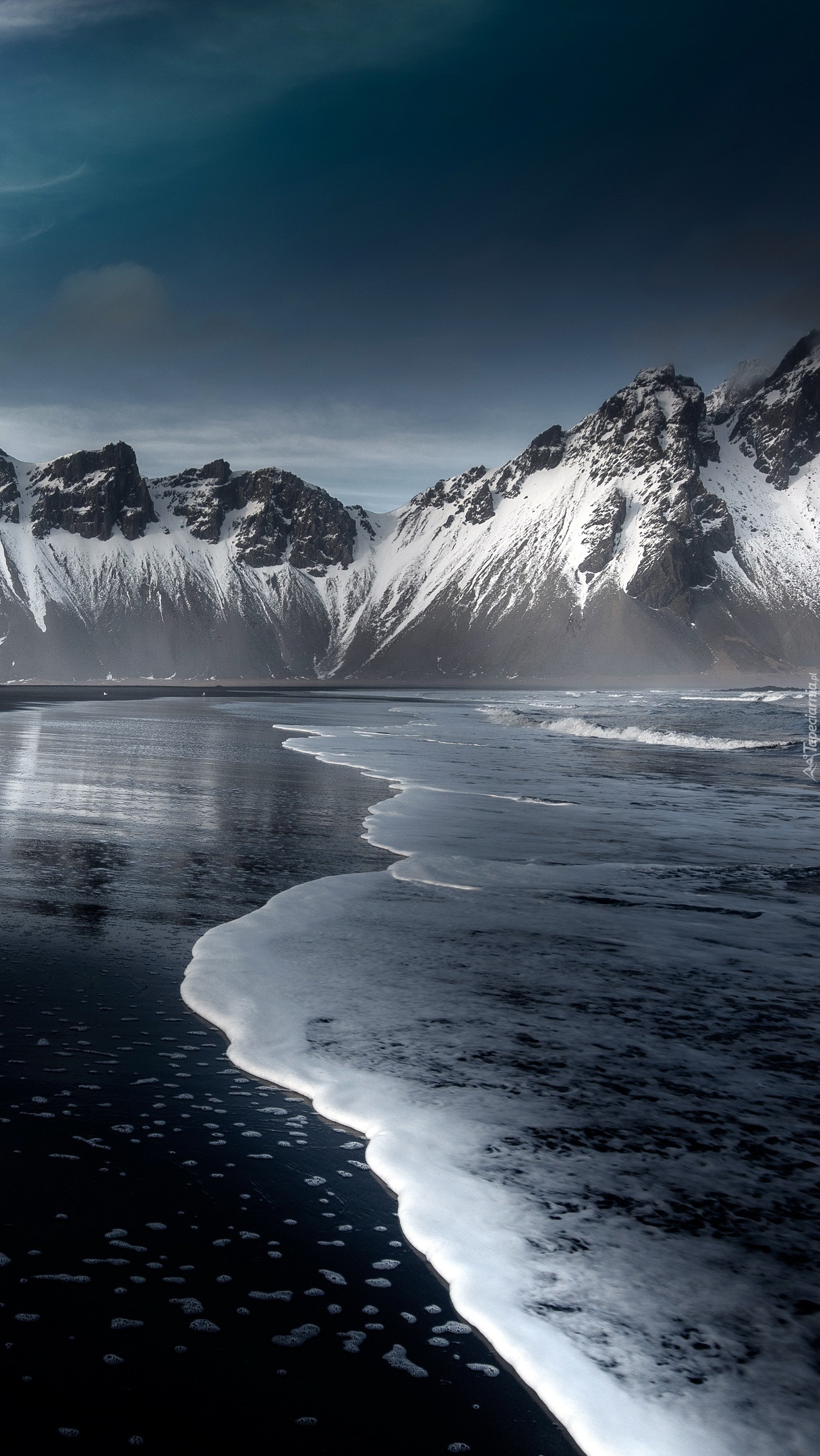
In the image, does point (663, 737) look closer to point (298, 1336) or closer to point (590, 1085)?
point (590, 1085)

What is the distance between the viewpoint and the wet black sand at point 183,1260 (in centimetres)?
282

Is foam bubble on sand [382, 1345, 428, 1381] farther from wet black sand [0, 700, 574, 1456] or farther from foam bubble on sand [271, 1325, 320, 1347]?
foam bubble on sand [271, 1325, 320, 1347]

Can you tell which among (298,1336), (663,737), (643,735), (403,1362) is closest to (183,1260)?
(298,1336)

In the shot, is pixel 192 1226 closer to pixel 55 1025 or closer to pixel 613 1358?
pixel 613 1358

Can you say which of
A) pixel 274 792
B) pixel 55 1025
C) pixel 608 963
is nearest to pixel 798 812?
pixel 274 792

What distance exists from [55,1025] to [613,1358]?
3.98 meters

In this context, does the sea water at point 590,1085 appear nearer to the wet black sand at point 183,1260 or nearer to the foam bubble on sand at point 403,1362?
the wet black sand at point 183,1260

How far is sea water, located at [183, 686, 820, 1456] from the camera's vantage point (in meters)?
3.14

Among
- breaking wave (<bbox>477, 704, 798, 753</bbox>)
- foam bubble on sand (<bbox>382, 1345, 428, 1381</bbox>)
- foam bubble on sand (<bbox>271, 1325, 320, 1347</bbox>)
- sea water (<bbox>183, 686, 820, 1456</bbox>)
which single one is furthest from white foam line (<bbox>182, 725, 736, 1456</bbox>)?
breaking wave (<bbox>477, 704, 798, 753</bbox>)

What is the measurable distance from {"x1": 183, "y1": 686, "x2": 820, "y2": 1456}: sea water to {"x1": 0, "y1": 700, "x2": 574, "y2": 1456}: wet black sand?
218 millimetres

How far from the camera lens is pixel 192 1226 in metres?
3.76

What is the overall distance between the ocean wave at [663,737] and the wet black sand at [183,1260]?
94.9 ft

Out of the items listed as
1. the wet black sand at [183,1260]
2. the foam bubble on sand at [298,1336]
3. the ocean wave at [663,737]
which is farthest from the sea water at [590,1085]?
the ocean wave at [663,737]

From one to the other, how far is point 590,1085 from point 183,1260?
248cm
